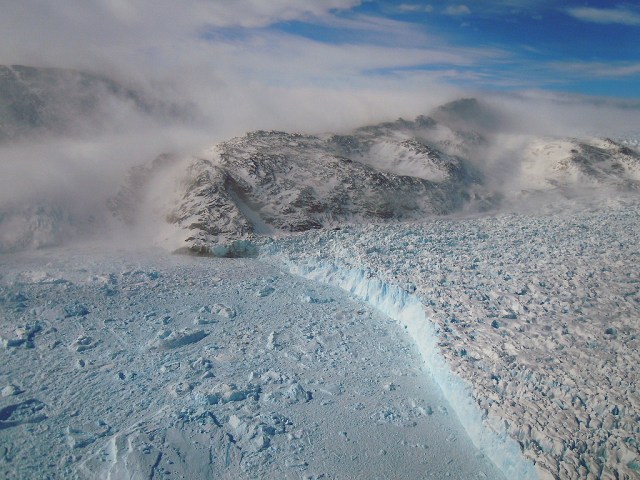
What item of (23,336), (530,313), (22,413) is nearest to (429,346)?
(530,313)

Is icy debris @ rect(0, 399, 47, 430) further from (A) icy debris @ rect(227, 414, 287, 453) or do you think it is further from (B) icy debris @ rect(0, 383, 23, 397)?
(A) icy debris @ rect(227, 414, 287, 453)

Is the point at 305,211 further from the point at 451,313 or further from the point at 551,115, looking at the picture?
the point at 551,115

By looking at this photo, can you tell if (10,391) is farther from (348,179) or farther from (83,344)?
(348,179)

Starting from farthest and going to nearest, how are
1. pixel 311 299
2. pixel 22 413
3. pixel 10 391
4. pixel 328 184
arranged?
pixel 328 184
pixel 311 299
pixel 10 391
pixel 22 413

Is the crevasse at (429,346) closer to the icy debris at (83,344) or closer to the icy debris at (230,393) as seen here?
the icy debris at (230,393)

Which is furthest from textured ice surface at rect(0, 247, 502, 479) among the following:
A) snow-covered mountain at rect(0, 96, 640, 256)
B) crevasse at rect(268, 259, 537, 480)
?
snow-covered mountain at rect(0, 96, 640, 256)

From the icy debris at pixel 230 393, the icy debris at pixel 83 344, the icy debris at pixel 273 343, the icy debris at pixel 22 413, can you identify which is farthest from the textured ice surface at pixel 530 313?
the icy debris at pixel 22 413
